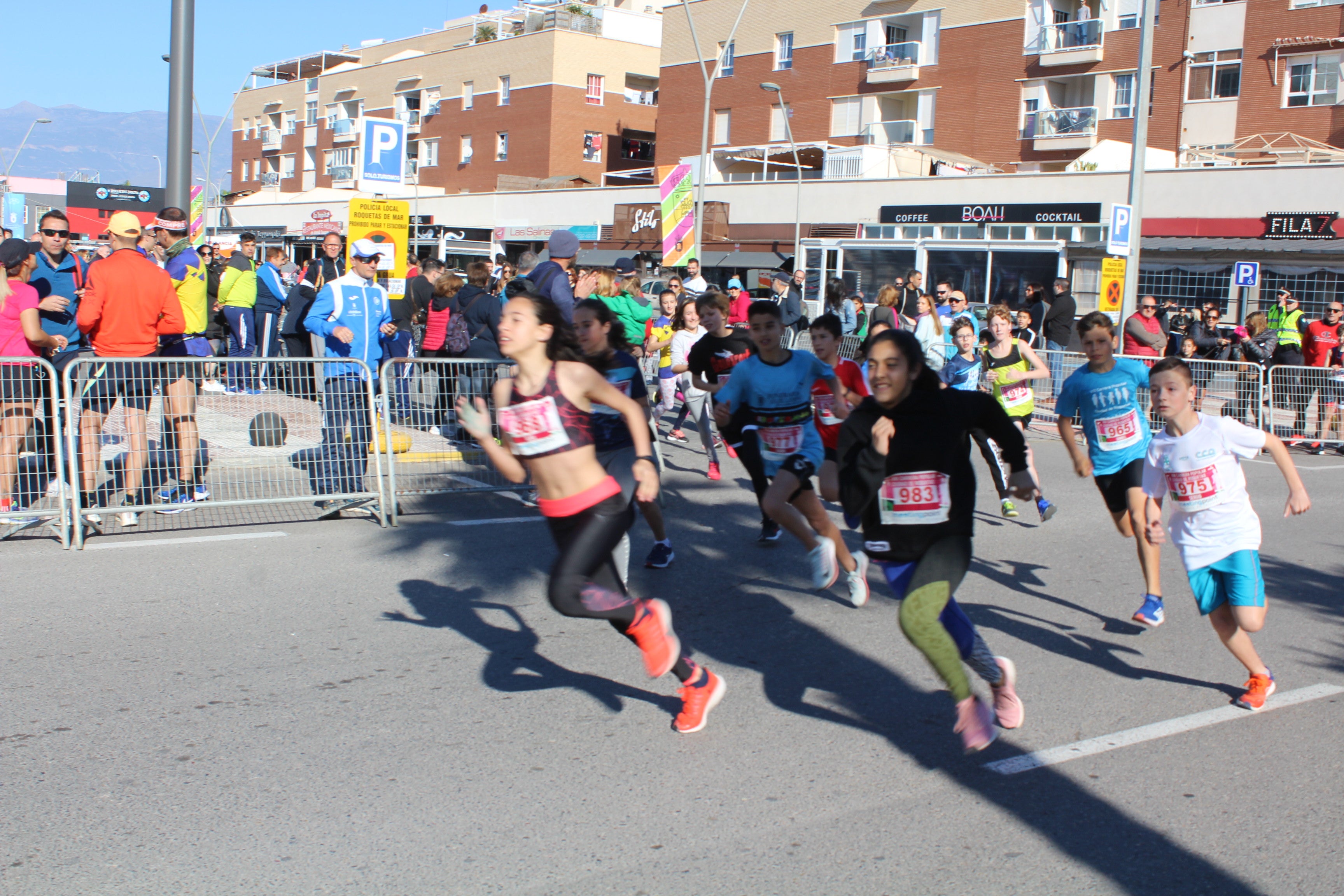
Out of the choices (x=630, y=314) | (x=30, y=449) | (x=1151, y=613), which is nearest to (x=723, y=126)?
(x=630, y=314)

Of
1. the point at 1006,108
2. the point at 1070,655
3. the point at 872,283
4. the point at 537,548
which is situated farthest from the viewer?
the point at 1006,108

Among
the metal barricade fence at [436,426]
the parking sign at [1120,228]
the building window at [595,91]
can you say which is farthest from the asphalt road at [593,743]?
the building window at [595,91]

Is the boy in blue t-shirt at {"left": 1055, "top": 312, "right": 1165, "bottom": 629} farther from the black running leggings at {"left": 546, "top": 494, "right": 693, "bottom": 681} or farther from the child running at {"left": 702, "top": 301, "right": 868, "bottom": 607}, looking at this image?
the black running leggings at {"left": 546, "top": 494, "right": 693, "bottom": 681}

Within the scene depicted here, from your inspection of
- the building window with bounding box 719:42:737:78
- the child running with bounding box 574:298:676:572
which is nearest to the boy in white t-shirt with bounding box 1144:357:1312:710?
the child running with bounding box 574:298:676:572

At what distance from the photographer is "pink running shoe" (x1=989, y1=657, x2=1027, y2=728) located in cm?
443

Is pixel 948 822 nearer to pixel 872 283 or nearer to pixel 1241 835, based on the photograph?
pixel 1241 835

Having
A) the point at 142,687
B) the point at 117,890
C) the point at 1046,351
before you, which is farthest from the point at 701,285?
the point at 117,890

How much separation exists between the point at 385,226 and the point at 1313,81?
3308cm

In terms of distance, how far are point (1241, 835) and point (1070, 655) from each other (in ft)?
6.46

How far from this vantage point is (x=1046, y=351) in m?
16.5

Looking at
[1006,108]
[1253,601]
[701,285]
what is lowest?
[1253,601]

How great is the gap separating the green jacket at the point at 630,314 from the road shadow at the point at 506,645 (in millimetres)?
4660

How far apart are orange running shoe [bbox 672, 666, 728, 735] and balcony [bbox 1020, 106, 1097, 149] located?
38.9 meters

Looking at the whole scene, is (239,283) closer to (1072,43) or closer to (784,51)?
(1072,43)
